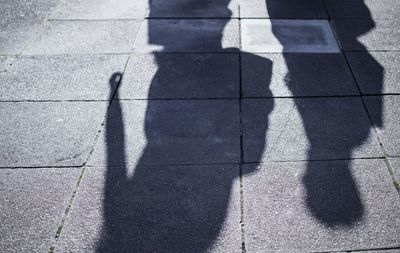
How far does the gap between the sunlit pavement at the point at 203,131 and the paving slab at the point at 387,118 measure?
0.02 m

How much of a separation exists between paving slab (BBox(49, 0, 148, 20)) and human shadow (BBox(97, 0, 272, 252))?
5.71ft

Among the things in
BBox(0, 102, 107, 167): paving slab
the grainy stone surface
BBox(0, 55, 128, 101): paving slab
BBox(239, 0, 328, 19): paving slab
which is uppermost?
BBox(0, 55, 128, 101): paving slab

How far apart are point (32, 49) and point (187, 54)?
2606mm

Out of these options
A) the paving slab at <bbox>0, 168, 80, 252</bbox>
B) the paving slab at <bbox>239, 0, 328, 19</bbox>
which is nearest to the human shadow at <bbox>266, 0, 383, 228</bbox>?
the paving slab at <bbox>239, 0, 328, 19</bbox>

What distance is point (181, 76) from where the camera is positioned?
5.24 m

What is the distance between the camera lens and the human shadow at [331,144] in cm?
345

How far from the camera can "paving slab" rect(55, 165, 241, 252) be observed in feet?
10.6

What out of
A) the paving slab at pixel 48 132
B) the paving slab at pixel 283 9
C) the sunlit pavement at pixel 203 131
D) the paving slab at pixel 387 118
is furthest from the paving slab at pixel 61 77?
the paving slab at pixel 387 118

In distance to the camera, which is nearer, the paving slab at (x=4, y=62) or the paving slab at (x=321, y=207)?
the paving slab at (x=321, y=207)

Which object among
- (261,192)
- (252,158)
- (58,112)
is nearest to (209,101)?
(252,158)

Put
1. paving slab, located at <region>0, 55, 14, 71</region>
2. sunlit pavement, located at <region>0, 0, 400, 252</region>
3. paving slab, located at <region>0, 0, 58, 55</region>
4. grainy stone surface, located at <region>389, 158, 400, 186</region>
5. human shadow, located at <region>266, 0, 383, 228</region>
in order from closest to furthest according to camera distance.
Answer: sunlit pavement, located at <region>0, 0, 400, 252</region>, human shadow, located at <region>266, 0, 383, 228</region>, grainy stone surface, located at <region>389, 158, 400, 186</region>, paving slab, located at <region>0, 55, 14, 71</region>, paving slab, located at <region>0, 0, 58, 55</region>

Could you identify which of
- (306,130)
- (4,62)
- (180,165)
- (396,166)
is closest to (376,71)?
(306,130)

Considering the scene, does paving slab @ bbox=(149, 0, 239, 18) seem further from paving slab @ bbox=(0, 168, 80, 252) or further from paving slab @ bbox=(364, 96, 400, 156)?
paving slab @ bbox=(0, 168, 80, 252)

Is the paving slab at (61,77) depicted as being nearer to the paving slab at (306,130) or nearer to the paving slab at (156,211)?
the paving slab at (156,211)
